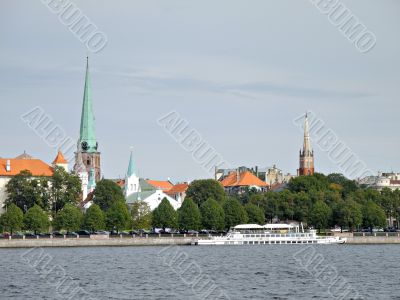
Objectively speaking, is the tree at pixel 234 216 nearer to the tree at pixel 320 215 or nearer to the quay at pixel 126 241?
the quay at pixel 126 241

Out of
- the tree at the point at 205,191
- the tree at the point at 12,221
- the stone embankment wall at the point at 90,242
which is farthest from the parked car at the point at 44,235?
the tree at the point at 205,191

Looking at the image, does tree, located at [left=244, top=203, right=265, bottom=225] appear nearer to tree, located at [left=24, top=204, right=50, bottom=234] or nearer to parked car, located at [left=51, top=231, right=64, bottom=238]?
parked car, located at [left=51, top=231, right=64, bottom=238]

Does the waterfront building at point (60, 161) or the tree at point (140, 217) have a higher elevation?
the waterfront building at point (60, 161)

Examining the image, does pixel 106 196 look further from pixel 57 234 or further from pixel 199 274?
pixel 199 274

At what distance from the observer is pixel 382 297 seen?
186 ft

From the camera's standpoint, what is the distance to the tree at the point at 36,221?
385 feet

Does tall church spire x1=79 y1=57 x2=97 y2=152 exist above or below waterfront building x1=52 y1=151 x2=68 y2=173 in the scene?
above

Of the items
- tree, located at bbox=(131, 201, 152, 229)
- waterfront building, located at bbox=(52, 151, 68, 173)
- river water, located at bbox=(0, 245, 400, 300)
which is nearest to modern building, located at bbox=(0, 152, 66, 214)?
waterfront building, located at bbox=(52, 151, 68, 173)

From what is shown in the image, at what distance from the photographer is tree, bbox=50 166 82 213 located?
447 feet

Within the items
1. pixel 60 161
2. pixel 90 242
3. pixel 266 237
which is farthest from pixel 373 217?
pixel 60 161

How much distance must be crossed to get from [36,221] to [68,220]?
4.55 m

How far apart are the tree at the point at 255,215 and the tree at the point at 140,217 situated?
40.6ft

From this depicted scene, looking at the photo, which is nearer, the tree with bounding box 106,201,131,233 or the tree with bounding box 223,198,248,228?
the tree with bounding box 106,201,131,233

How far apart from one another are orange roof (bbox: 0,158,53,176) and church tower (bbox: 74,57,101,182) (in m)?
25.5
